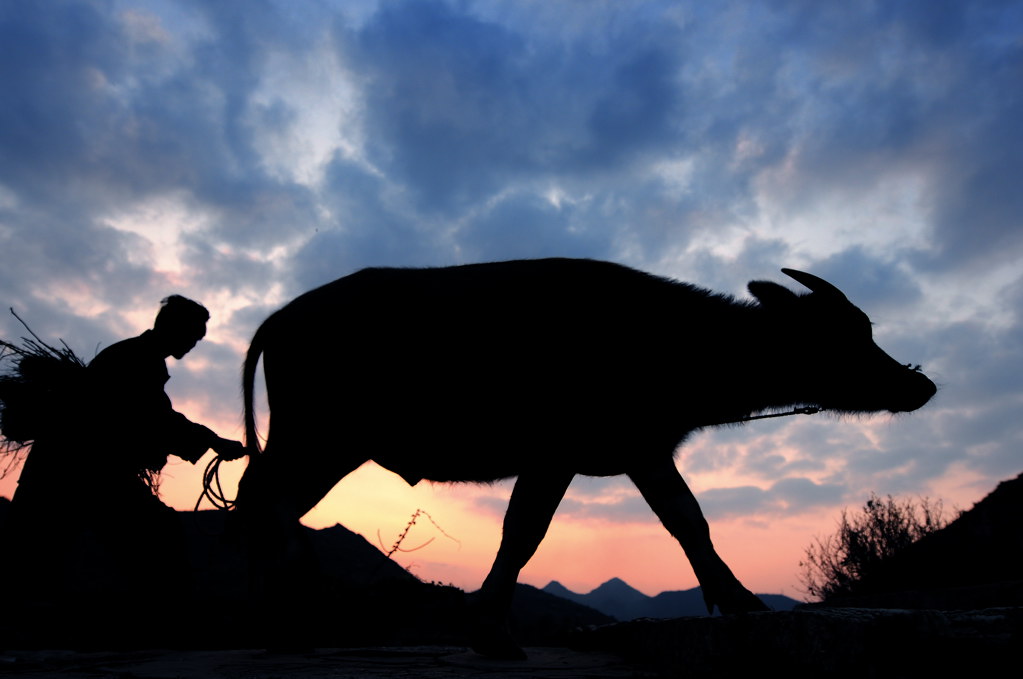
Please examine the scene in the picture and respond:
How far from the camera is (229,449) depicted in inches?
188

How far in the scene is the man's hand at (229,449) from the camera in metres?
Result: 4.78

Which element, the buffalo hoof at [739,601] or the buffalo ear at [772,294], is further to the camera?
the buffalo ear at [772,294]

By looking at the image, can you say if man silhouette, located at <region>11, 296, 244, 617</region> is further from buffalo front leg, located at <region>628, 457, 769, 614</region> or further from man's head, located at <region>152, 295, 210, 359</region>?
buffalo front leg, located at <region>628, 457, 769, 614</region>

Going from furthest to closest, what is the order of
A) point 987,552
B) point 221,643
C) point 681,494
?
point 987,552 → point 221,643 → point 681,494

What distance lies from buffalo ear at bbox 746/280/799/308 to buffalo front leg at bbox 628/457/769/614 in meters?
1.22

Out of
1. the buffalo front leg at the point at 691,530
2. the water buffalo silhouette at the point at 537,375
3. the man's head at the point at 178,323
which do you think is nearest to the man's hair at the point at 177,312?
the man's head at the point at 178,323

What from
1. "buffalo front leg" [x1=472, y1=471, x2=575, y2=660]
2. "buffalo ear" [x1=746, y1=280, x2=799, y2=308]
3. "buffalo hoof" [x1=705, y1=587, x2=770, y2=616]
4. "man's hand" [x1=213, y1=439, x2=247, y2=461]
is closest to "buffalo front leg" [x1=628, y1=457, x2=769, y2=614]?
"buffalo hoof" [x1=705, y1=587, x2=770, y2=616]

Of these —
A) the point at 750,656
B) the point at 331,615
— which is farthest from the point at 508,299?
the point at 331,615

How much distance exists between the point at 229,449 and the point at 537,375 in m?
2.10

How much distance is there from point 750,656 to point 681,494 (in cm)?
192

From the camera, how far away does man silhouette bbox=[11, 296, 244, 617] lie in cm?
411

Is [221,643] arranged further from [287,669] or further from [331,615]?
[331,615]

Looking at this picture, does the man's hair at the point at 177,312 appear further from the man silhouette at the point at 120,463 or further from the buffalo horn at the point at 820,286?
the buffalo horn at the point at 820,286

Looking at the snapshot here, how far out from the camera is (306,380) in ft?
15.4
